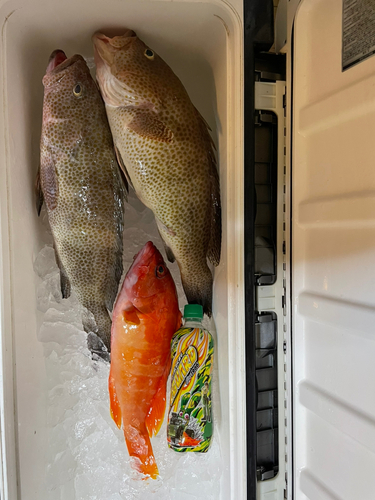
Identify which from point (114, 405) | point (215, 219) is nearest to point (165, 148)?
point (215, 219)

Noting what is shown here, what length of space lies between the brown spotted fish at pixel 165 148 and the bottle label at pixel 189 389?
6.1 inches

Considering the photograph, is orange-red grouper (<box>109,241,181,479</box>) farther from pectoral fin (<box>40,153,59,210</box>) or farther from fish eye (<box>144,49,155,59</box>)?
fish eye (<box>144,49,155,59</box>)

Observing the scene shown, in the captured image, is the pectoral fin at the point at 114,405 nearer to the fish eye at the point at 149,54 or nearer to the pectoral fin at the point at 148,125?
the pectoral fin at the point at 148,125

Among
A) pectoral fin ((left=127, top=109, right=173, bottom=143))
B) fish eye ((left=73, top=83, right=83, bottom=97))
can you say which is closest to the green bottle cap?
pectoral fin ((left=127, top=109, right=173, bottom=143))

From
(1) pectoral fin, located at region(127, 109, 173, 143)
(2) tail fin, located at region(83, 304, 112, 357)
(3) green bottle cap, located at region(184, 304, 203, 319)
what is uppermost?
Result: (1) pectoral fin, located at region(127, 109, 173, 143)

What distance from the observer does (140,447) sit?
3.23 ft

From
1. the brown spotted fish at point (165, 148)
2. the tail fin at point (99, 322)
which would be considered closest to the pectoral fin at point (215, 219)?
the brown spotted fish at point (165, 148)

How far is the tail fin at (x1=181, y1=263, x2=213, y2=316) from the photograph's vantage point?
98 cm

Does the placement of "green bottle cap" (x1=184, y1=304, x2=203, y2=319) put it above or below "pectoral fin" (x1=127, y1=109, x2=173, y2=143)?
below

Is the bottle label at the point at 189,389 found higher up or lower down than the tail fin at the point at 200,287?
lower down

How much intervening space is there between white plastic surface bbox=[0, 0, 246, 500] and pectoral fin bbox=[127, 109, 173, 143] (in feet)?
0.55

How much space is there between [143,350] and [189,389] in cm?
17

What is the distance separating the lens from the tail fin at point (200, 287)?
3.21 feet

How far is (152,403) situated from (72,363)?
28cm
